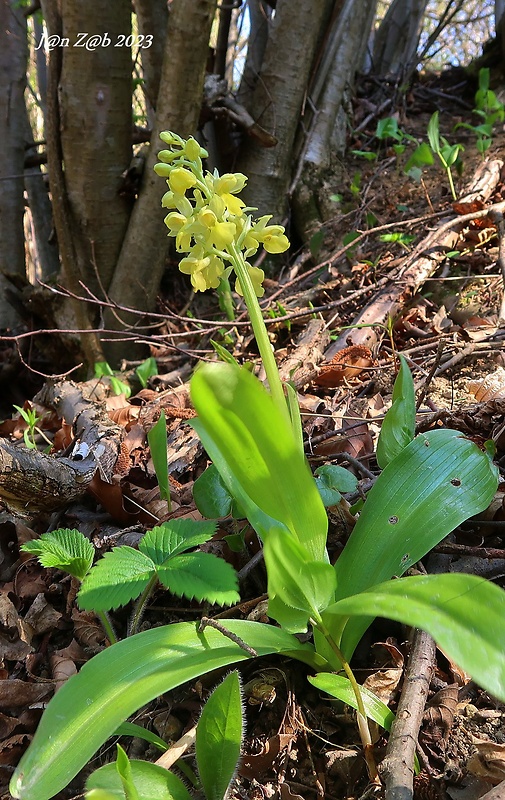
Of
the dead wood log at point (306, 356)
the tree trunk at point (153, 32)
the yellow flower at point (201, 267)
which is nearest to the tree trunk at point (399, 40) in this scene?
the tree trunk at point (153, 32)

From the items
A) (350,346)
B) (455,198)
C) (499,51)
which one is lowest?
(350,346)

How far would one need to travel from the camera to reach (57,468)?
4.79 ft

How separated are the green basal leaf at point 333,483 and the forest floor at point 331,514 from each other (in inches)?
4.8

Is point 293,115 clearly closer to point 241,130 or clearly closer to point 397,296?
point 241,130

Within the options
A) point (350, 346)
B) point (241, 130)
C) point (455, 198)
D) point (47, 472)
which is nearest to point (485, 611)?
point (47, 472)

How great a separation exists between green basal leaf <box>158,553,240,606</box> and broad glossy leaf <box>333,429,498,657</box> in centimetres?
24

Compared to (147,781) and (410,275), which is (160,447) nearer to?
(147,781)

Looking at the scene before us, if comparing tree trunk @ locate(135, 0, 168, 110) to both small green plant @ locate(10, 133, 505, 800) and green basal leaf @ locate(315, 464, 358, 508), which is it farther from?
green basal leaf @ locate(315, 464, 358, 508)

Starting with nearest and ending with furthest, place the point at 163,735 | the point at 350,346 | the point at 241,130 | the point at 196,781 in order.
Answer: the point at 196,781
the point at 163,735
the point at 350,346
the point at 241,130

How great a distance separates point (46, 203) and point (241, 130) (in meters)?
2.15

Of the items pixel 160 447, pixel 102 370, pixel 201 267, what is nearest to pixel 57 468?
pixel 160 447

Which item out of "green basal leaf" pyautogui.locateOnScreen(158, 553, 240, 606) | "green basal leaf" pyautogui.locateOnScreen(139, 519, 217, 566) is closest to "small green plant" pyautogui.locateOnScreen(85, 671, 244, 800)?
"green basal leaf" pyautogui.locateOnScreen(158, 553, 240, 606)

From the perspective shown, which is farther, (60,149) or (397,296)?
(60,149)

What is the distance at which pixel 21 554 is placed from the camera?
1.50 m
